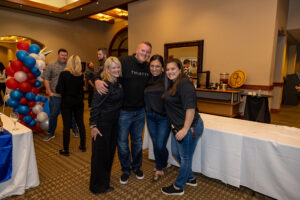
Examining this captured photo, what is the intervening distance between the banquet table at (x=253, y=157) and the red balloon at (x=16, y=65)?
Result: 3386 mm

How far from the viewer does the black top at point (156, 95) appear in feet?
6.79

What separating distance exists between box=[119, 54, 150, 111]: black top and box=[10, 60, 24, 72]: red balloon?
2482 mm

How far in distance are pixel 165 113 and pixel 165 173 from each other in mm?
918

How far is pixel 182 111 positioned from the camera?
1.85 meters

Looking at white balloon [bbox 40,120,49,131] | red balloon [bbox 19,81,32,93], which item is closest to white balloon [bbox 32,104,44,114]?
white balloon [bbox 40,120,49,131]

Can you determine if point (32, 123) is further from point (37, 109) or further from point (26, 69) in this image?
point (26, 69)

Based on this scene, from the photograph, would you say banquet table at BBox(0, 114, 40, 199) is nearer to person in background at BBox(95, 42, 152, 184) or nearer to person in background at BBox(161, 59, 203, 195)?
person in background at BBox(95, 42, 152, 184)

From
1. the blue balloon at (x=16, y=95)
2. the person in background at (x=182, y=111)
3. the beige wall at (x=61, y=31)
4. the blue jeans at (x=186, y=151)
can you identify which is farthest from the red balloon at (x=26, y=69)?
the beige wall at (x=61, y=31)

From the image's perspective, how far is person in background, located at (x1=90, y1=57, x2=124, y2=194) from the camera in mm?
1904

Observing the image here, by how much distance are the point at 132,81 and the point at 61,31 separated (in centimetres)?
983

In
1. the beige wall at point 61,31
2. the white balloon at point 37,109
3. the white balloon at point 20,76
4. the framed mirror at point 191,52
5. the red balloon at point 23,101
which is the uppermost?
the beige wall at point 61,31

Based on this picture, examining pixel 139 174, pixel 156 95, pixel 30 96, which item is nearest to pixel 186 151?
pixel 156 95

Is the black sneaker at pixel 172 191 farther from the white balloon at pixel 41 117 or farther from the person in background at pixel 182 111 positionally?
the white balloon at pixel 41 117

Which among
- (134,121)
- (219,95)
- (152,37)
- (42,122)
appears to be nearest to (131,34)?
(152,37)
